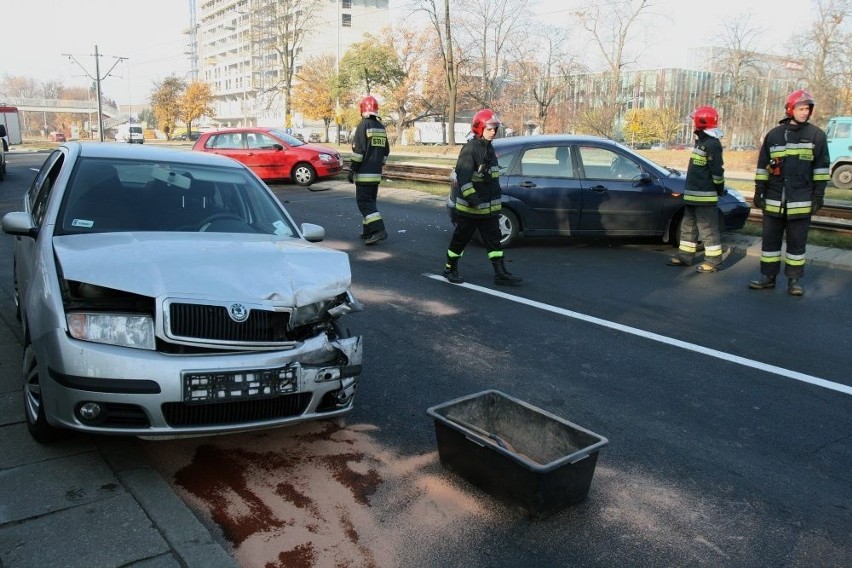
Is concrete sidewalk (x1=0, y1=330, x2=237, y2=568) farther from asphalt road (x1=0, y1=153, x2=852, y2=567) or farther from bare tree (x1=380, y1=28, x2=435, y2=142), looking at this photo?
bare tree (x1=380, y1=28, x2=435, y2=142)

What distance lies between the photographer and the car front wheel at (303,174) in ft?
63.7

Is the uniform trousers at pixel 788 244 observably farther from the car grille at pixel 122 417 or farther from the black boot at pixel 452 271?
the car grille at pixel 122 417

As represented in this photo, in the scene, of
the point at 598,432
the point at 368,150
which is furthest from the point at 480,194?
the point at 598,432

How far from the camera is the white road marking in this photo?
16.8 ft

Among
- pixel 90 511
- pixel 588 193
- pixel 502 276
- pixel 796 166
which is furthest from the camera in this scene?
pixel 588 193

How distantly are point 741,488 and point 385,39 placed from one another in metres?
68.6

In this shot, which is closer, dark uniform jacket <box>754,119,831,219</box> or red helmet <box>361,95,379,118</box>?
dark uniform jacket <box>754,119,831,219</box>

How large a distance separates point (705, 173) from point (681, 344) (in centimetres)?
370

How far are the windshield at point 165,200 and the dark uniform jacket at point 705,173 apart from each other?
597cm

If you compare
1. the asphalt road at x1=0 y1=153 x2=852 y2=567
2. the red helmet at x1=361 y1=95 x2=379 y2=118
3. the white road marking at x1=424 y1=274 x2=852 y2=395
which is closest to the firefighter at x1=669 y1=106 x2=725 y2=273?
the asphalt road at x1=0 y1=153 x2=852 y2=567

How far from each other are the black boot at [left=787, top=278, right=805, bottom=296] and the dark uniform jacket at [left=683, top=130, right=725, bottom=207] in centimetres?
146

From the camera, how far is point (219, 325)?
331 centimetres

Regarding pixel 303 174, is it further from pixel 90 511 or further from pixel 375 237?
pixel 90 511

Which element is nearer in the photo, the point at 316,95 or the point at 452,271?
the point at 452,271
